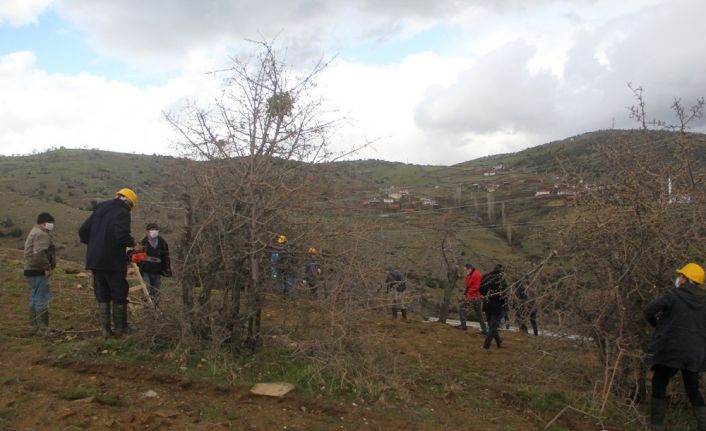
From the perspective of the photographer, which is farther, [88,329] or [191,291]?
[88,329]

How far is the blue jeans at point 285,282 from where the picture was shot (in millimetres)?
6445

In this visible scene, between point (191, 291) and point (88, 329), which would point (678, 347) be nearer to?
point (191, 291)

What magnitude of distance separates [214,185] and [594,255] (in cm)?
472

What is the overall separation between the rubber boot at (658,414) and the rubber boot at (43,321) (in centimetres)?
712

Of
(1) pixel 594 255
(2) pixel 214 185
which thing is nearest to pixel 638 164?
(1) pixel 594 255

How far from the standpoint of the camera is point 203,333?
252 inches

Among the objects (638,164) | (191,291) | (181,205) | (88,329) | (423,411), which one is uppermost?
(638,164)

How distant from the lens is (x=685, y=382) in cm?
557

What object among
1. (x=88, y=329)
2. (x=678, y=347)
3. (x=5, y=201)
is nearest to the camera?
(x=678, y=347)

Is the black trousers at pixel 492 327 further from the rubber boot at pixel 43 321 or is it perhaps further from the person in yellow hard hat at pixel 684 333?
the rubber boot at pixel 43 321

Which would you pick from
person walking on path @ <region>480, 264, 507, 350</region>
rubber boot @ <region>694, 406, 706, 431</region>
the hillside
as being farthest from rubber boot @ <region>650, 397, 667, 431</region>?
person walking on path @ <region>480, 264, 507, 350</region>

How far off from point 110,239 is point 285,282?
6.90 ft

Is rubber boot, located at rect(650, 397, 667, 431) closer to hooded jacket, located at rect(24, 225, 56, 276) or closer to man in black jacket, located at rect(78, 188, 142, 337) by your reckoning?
man in black jacket, located at rect(78, 188, 142, 337)

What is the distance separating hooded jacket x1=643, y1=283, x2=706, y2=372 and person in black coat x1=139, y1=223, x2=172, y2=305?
6103 millimetres
